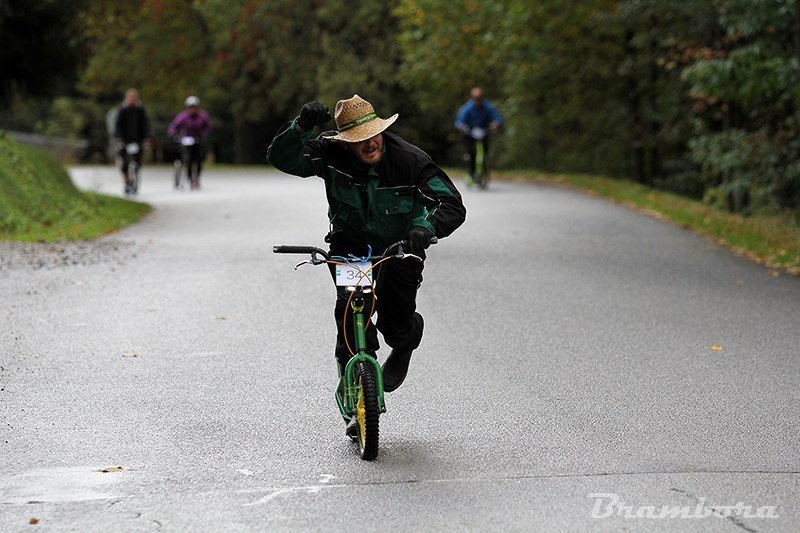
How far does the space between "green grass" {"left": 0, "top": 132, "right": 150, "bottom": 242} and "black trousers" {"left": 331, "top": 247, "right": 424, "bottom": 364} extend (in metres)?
11.0

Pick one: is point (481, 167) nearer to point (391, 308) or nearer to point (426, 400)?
point (426, 400)

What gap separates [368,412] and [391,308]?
768 mm

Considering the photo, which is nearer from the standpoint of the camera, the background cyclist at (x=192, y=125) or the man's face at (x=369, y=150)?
the man's face at (x=369, y=150)

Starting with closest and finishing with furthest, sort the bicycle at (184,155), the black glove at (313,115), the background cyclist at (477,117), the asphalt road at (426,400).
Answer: the asphalt road at (426,400) → the black glove at (313,115) → the background cyclist at (477,117) → the bicycle at (184,155)

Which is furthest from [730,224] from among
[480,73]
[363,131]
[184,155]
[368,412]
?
[480,73]

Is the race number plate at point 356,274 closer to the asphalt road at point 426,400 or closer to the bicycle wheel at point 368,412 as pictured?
the bicycle wheel at point 368,412

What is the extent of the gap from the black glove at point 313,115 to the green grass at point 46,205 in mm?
11554

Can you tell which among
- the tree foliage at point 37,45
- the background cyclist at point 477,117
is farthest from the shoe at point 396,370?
the background cyclist at point 477,117

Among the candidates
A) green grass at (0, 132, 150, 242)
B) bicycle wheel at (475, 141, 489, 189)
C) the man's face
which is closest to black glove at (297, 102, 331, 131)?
the man's face

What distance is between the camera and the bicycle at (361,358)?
6.63 meters

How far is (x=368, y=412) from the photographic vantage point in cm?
A: 663

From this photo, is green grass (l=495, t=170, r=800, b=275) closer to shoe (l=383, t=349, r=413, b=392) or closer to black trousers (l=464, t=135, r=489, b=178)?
black trousers (l=464, t=135, r=489, b=178)

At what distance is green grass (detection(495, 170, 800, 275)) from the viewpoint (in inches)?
630

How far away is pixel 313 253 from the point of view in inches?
257
